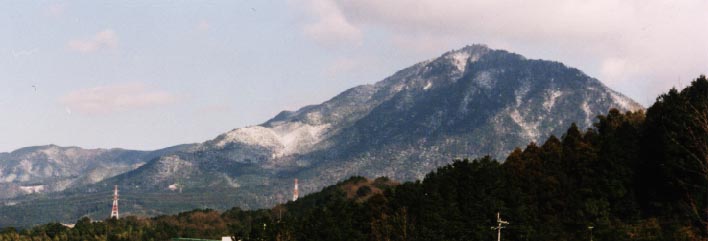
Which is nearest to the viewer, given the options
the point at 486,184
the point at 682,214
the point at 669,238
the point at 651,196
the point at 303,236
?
the point at 669,238

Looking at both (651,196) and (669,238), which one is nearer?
(669,238)

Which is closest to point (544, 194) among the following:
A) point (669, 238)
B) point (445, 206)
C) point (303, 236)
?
point (445, 206)

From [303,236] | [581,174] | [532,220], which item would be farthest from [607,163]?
[303,236]

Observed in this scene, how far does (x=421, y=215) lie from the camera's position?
142500 mm

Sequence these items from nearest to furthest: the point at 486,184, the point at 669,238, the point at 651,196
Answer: the point at 669,238 → the point at 651,196 → the point at 486,184

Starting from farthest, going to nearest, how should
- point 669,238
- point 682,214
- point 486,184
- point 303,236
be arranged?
point 303,236
point 486,184
point 682,214
point 669,238

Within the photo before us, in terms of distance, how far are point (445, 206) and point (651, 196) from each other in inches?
1229

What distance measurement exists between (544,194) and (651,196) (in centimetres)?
1613

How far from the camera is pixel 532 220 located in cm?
13300

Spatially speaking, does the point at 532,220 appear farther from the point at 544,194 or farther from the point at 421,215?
the point at 421,215

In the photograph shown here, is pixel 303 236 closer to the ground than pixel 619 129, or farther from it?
closer to the ground

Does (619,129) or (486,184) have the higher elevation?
(619,129)

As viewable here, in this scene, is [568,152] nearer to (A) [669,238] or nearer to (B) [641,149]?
(B) [641,149]

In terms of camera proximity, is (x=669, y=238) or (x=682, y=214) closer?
(x=669, y=238)
